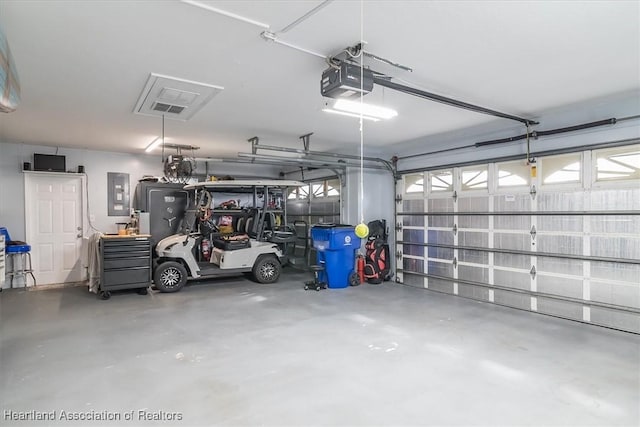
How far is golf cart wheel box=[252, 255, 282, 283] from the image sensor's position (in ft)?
22.5

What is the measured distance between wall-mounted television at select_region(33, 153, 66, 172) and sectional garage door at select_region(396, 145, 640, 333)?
23.0 feet

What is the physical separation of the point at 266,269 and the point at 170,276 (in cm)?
176

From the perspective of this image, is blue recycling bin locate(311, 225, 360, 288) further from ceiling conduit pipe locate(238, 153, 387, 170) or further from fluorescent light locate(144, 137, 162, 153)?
fluorescent light locate(144, 137, 162, 153)

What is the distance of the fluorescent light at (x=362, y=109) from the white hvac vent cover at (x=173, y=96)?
4.22 ft

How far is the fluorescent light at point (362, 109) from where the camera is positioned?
3.75 metres

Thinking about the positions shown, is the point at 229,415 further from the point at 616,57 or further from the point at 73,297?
the point at 73,297

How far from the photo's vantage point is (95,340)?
3.78 meters

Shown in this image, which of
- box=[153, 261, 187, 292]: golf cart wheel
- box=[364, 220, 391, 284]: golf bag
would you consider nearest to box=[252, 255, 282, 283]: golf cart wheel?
box=[153, 261, 187, 292]: golf cart wheel

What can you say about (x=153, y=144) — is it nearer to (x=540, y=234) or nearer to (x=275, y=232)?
(x=275, y=232)

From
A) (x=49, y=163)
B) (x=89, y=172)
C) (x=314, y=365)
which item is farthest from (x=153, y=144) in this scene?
(x=314, y=365)

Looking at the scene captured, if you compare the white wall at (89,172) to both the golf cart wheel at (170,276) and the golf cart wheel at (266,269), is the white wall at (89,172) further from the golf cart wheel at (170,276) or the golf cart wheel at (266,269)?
the golf cart wheel at (266,269)

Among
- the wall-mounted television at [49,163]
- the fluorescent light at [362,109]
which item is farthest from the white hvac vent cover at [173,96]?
the wall-mounted television at [49,163]

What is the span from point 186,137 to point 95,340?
3.64 m

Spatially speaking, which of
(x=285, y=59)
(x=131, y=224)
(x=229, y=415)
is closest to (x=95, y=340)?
(x=229, y=415)
